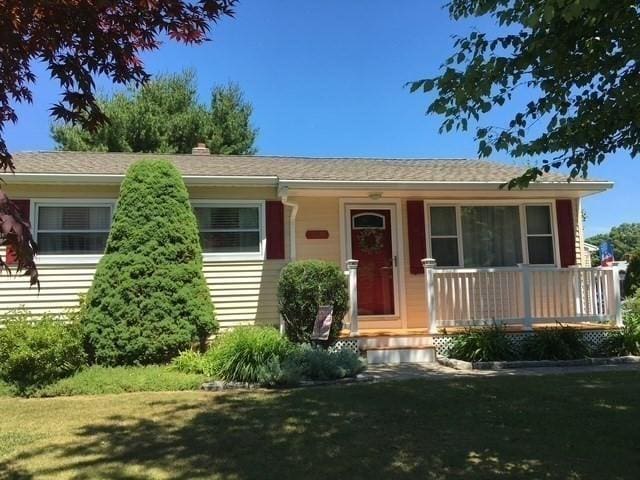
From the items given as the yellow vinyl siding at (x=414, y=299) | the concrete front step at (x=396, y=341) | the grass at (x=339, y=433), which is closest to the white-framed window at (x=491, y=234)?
the yellow vinyl siding at (x=414, y=299)

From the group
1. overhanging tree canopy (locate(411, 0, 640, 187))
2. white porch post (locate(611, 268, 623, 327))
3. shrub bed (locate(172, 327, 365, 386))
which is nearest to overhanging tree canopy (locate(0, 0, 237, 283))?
overhanging tree canopy (locate(411, 0, 640, 187))

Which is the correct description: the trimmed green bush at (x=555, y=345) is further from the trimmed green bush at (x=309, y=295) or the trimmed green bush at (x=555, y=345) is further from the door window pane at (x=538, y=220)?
the trimmed green bush at (x=309, y=295)

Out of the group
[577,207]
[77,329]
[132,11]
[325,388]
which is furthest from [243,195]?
[132,11]

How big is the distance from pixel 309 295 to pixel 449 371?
2.34m

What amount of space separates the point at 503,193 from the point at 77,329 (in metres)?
7.67

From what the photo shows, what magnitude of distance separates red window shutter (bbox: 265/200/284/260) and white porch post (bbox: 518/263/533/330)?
412 cm

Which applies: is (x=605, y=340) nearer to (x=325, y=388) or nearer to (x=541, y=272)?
(x=541, y=272)

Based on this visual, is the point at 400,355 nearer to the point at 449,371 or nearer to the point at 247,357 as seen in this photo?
the point at 449,371

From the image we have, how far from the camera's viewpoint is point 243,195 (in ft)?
33.4

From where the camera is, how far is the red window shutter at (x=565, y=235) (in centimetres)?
1080

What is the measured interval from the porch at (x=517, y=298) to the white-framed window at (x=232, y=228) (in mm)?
1851

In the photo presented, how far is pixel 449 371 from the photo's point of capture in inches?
325

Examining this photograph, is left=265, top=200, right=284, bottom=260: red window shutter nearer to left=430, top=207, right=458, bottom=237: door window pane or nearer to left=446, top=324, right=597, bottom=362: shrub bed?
left=430, top=207, right=458, bottom=237: door window pane

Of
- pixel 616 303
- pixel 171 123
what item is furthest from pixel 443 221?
pixel 171 123
